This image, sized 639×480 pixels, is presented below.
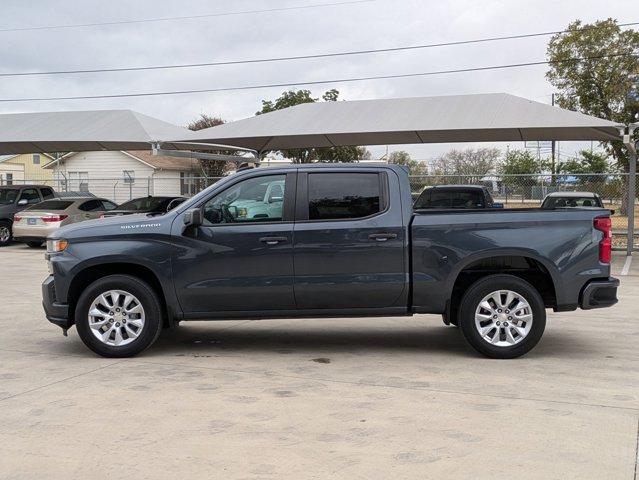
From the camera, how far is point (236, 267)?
717 cm

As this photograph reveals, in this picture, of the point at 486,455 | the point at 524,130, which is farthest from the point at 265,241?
the point at 524,130

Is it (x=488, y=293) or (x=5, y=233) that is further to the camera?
(x=5, y=233)

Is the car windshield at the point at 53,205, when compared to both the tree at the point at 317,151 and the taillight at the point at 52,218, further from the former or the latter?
the tree at the point at 317,151

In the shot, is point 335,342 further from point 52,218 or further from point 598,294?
point 52,218

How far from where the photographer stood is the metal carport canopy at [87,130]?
23547mm

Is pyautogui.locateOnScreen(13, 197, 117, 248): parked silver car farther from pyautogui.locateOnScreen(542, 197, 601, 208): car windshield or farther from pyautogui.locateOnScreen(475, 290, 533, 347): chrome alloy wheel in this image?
pyautogui.locateOnScreen(475, 290, 533, 347): chrome alloy wheel

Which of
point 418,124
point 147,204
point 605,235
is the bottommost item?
point 605,235

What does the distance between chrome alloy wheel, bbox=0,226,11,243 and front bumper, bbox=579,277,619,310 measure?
1939 centimetres

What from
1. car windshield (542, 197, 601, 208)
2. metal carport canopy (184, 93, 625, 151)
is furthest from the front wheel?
car windshield (542, 197, 601, 208)

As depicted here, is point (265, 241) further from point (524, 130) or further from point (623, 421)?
point (524, 130)

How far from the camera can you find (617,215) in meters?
25.2

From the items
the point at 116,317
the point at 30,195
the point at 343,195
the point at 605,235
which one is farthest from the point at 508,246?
the point at 30,195

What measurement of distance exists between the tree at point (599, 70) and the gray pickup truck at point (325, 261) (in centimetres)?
3041

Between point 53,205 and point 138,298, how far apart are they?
14839 millimetres
